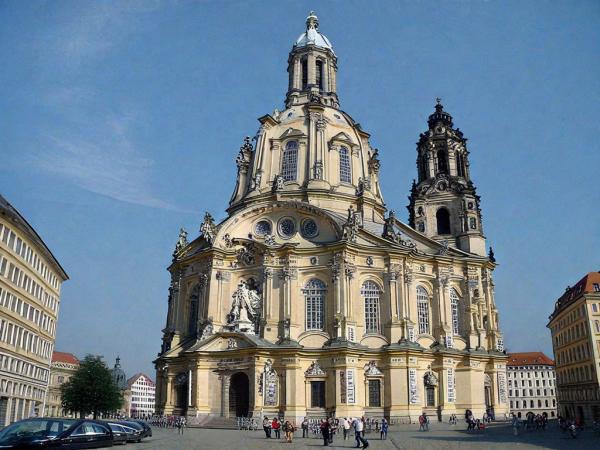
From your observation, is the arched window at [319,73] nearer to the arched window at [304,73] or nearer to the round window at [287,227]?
the arched window at [304,73]

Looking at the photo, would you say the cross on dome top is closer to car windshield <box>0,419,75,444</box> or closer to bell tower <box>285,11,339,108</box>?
bell tower <box>285,11,339,108</box>

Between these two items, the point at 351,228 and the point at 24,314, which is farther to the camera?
the point at 24,314

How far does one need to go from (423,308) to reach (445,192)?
13882 mm

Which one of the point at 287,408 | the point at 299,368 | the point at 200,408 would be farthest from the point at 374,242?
the point at 200,408

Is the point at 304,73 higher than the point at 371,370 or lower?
higher

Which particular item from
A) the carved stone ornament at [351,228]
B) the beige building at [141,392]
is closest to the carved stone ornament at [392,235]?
the carved stone ornament at [351,228]

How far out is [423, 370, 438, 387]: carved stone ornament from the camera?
42969 mm

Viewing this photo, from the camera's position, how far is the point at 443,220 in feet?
182

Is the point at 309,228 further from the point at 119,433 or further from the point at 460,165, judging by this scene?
the point at 119,433

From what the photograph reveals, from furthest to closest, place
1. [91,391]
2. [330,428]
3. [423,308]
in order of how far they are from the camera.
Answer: [91,391], [423,308], [330,428]

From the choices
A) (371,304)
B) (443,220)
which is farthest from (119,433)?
(443,220)

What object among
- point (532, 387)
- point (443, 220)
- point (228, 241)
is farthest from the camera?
point (532, 387)

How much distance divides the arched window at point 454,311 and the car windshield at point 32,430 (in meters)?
35.9

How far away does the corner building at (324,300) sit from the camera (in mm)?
40688
